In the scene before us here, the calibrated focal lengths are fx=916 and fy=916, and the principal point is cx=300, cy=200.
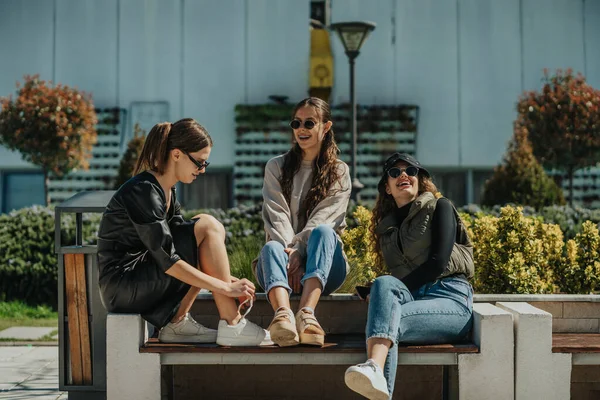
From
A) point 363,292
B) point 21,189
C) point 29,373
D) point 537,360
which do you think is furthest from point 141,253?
point 21,189

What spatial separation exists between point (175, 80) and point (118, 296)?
15.2m

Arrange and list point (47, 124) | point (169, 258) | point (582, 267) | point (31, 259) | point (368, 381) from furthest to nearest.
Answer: point (47, 124)
point (31, 259)
point (582, 267)
point (169, 258)
point (368, 381)

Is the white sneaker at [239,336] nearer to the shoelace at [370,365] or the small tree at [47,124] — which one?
the shoelace at [370,365]

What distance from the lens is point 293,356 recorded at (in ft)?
14.9

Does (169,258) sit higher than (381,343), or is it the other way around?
(169,258)

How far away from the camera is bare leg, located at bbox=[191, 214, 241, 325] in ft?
15.1

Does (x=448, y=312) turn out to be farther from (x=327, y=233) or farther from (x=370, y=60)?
(x=370, y=60)

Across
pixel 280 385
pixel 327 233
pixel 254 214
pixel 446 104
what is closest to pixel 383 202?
pixel 327 233

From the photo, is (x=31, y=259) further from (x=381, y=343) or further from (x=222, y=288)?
(x=381, y=343)

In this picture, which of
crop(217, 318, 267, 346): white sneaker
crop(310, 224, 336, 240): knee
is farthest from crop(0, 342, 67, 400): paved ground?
crop(310, 224, 336, 240): knee

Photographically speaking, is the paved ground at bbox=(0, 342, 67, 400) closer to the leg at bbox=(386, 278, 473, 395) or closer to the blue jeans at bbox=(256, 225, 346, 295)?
the blue jeans at bbox=(256, 225, 346, 295)

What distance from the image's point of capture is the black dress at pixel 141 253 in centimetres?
444

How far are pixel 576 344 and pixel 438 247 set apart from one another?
85 centimetres

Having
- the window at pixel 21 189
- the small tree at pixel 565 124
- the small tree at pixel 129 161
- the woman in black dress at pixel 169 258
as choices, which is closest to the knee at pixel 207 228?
the woman in black dress at pixel 169 258
